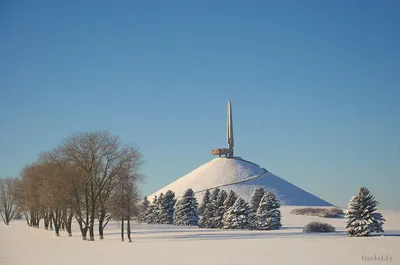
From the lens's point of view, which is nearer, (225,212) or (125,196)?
(125,196)

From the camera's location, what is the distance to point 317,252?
2542cm

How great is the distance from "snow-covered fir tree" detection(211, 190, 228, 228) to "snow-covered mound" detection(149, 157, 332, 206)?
102 feet

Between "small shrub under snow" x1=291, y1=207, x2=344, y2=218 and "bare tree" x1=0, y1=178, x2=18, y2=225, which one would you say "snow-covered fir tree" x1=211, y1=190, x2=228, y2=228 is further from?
"bare tree" x1=0, y1=178, x2=18, y2=225

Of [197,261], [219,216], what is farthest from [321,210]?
[197,261]

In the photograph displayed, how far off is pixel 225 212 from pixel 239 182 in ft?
152

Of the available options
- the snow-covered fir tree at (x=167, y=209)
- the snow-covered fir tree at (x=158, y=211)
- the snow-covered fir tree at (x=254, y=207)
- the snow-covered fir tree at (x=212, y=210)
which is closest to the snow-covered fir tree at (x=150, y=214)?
the snow-covered fir tree at (x=158, y=211)

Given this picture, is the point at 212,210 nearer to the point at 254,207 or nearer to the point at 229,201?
the point at 229,201

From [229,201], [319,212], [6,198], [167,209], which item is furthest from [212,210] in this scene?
[6,198]

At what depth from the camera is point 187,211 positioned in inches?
2709

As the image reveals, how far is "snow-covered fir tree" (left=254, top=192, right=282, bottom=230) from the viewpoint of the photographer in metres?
55.0

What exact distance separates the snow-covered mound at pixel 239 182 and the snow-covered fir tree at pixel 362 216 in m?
50.7

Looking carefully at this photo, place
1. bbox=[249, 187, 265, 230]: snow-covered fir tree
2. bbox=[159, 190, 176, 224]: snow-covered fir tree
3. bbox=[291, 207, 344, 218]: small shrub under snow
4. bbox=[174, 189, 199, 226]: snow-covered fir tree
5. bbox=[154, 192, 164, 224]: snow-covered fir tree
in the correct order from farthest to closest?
bbox=[291, 207, 344, 218]: small shrub under snow
bbox=[154, 192, 164, 224]: snow-covered fir tree
bbox=[159, 190, 176, 224]: snow-covered fir tree
bbox=[174, 189, 199, 226]: snow-covered fir tree
bbox=[249, 187, 265, 230]: snow-covered fir tree

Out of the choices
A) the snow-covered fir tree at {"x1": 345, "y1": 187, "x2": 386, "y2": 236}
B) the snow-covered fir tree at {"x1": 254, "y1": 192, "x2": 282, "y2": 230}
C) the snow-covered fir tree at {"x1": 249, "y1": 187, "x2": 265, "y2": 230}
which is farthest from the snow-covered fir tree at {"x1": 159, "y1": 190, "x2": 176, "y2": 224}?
the snow-covered fir tree at {"x1": 345, "y1": 187, "x2": 386, "y2": 236}

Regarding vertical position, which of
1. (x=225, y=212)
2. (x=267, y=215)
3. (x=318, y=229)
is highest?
(x=225, y=212)
